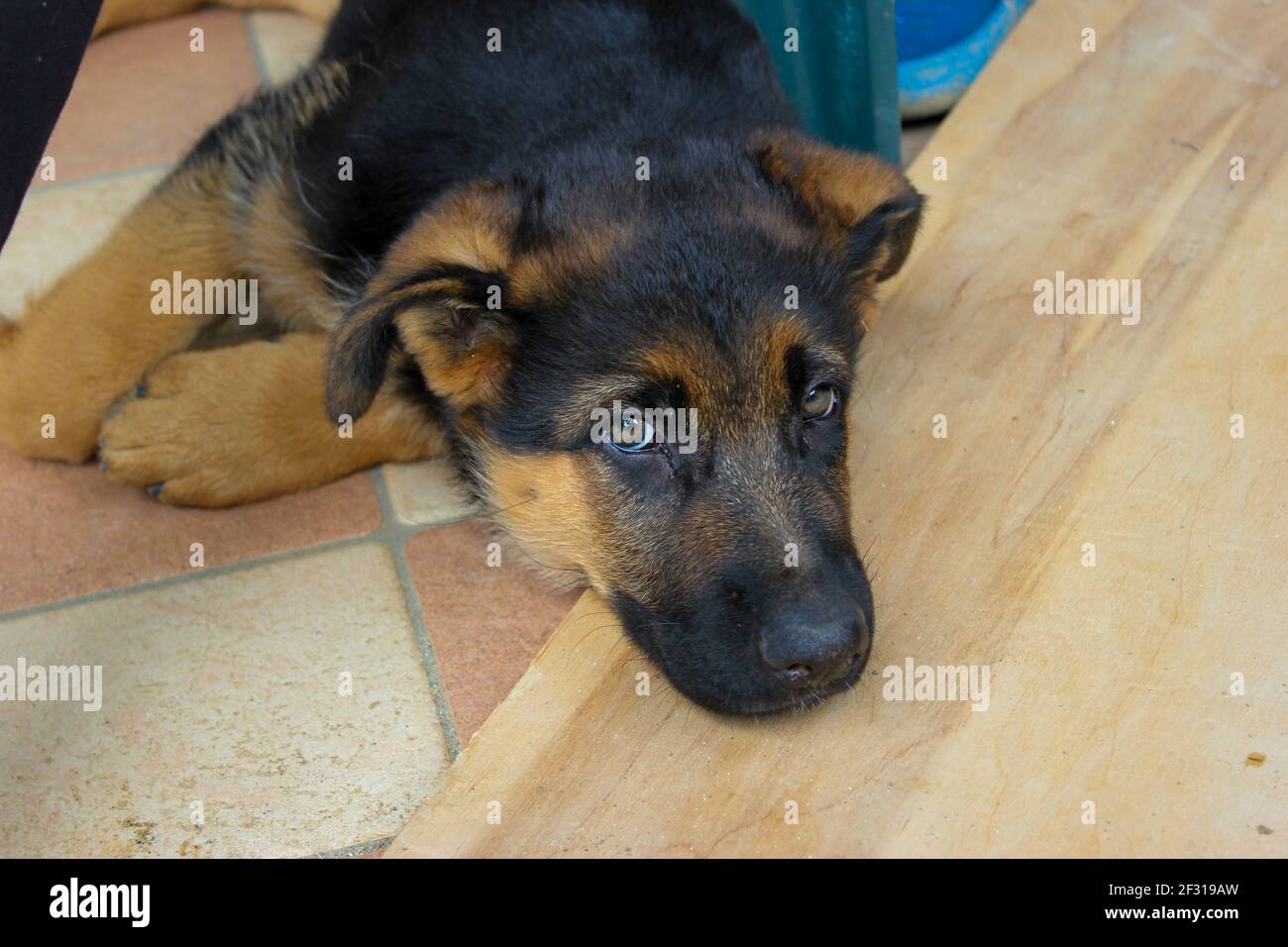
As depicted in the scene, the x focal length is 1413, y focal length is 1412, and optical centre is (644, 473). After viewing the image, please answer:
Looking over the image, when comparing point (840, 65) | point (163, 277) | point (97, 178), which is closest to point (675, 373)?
point (163, 277)

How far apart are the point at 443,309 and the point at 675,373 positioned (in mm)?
533

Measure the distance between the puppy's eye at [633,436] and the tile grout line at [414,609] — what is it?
72cm

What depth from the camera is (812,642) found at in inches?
99.4

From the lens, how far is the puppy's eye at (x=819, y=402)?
2.88 meters

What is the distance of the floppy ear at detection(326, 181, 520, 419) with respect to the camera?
277cm

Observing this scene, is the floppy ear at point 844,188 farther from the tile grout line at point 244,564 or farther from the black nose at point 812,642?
the tile grout line at point 244,564

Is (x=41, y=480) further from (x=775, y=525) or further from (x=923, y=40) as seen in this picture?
(x=923, y=40)

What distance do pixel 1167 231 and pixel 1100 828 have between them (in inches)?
77.0

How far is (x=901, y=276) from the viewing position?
3871 mm

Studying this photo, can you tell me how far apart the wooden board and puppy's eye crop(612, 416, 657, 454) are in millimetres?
459

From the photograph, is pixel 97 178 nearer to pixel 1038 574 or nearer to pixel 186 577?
pixel 186 577

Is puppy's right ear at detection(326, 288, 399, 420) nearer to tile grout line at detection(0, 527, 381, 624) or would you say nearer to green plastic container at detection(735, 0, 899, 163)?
tile grout line at detection(0, 527, 381, 624)

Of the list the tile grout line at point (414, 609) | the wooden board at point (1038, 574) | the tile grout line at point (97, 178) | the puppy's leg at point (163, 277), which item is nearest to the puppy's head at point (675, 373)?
the wooden board at point (1038, 574)

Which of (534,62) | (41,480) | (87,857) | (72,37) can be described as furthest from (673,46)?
(87,857)
